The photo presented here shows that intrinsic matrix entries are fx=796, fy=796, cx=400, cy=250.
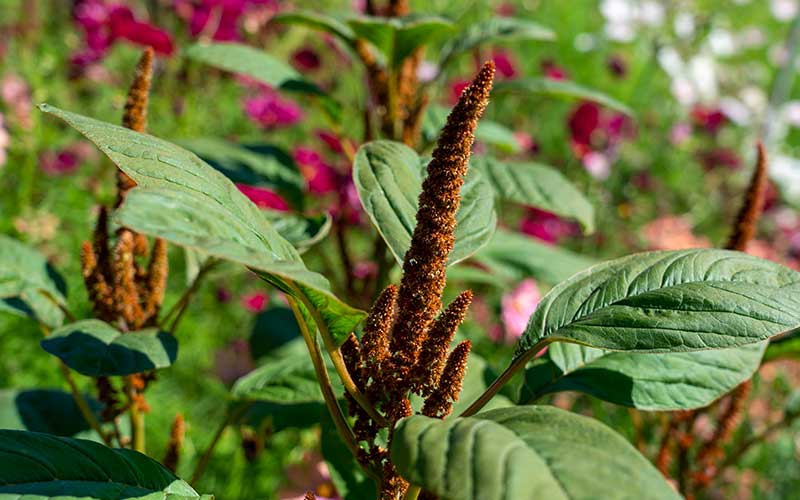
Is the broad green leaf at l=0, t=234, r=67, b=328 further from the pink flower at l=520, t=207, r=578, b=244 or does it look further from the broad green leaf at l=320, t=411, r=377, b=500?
the pink flower at l=520, t=207, r=578, b=244

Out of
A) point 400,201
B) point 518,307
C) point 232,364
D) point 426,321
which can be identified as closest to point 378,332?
point 426,321

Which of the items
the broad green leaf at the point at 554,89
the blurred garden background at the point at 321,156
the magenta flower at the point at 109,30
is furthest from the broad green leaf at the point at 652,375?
the magenta flower at the point at 109,30

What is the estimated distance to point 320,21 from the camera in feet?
3.56

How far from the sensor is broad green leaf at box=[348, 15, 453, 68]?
1.03m

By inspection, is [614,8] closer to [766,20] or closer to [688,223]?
[766,20]

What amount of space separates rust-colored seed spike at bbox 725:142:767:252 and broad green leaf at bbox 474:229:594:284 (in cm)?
34

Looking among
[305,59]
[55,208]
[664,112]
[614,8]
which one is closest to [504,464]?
[55,208]

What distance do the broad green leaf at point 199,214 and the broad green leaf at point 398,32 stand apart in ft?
1.65

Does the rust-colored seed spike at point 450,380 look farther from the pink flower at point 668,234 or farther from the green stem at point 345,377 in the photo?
the pink flower at point 668,234

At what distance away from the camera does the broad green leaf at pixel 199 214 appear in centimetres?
42

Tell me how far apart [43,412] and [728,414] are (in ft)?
2.80

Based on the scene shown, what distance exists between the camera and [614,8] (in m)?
4.68

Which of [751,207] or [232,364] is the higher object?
[751,207]

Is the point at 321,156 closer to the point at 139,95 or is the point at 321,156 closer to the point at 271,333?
the point at 271,333
